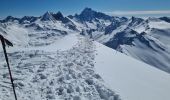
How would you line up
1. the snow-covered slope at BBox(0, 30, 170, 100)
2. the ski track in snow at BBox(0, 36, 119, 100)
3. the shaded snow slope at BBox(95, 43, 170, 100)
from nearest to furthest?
the ski track in snow at BBox(0, 36, 119, 100), the snow-covered slope at BBox(0, 30, 170, 100), the shaded snow slope at BBox(95, 43, 170, 100)

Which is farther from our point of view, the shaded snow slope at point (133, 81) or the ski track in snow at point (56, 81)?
the shaded snow slope at point (133, 81)

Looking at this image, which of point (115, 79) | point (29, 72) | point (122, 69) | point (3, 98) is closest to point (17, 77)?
point (29, 72)

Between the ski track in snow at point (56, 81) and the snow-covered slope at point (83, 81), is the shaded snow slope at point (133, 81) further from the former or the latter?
the ski track in snow at point (56, 81)

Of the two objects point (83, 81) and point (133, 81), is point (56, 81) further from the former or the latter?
point (133, 81)

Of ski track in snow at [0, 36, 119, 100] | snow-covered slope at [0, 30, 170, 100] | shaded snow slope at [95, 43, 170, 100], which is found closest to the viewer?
ski track in snow at [0, 36, 119, 100]

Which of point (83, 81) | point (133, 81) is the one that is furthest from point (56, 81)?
point (133, 81)

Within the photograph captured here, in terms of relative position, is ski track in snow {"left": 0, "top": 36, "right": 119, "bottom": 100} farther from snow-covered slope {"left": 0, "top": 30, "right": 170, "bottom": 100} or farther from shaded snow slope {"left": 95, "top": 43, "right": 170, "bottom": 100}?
shaded snow slope {"left": 95, "top": 43, "right": 170, "bottom": 100}

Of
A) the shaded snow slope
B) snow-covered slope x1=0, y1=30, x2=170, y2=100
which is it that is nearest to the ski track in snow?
snow-covered slope x1=0, y1=30, x2=170, y2=100

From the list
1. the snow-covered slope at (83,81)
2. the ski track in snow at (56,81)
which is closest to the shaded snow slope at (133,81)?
the snow-covered slope at (83,81)
